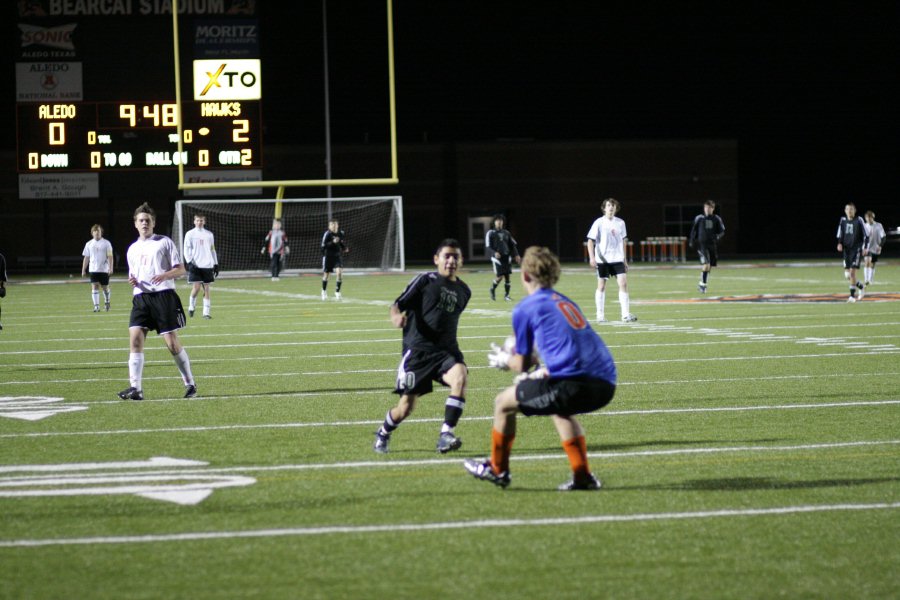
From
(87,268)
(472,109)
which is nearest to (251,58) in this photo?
(87,268)

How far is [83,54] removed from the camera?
37250 millimetres

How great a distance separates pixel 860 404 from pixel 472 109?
1957 inches

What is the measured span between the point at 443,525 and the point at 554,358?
1.10 m

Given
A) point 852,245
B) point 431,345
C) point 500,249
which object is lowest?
point 431,345

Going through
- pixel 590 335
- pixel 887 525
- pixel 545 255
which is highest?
pixel 545 255

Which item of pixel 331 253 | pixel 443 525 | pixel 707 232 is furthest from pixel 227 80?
pixel 443 525

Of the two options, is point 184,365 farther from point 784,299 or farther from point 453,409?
point 784,299

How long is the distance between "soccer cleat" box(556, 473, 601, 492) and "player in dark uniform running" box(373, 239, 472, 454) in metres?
1.45

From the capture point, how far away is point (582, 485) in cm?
706

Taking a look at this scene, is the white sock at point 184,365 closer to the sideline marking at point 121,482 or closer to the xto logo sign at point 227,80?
the sideline marking at point 121,482

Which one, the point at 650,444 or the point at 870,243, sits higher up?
the point at 870,243

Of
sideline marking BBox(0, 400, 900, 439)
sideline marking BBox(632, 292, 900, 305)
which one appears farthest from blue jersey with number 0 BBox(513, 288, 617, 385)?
sideline marking BBox(632, 292, 900, 305)

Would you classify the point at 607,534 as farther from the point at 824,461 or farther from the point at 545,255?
the point at 824,461

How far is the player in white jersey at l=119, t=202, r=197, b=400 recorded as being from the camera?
11.3m
